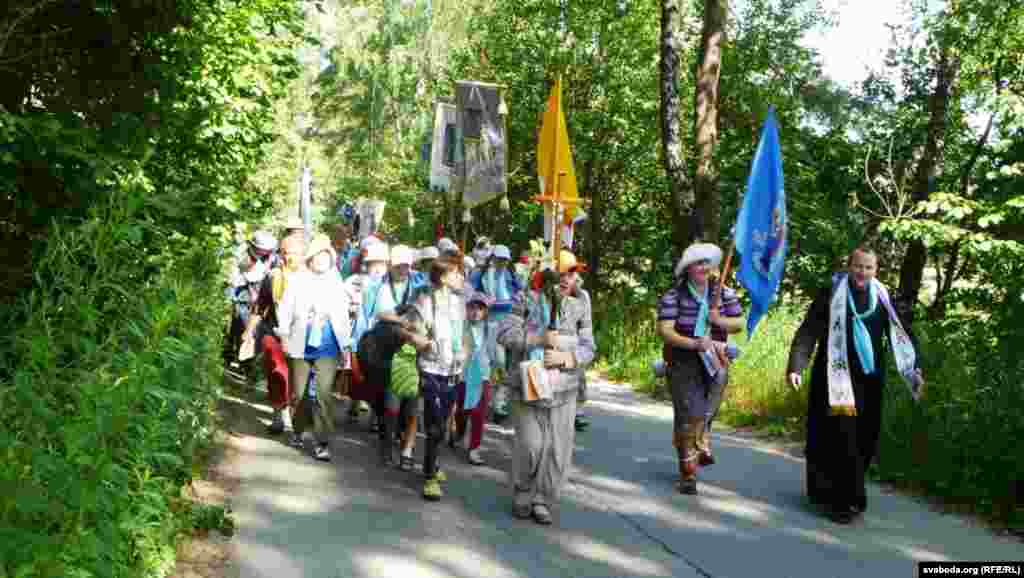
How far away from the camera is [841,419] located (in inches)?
297

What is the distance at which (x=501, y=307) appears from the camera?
11766 millimetres

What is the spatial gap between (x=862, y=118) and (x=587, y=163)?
250 inches

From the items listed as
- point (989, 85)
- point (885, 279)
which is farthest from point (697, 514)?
point (885, 279)

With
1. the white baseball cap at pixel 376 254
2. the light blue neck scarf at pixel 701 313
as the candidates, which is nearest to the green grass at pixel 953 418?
the light blue neck scarf at pixel 701 313

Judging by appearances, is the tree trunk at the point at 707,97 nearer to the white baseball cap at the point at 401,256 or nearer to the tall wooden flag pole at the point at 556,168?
the tall wooden flag pole at the point at 556,168

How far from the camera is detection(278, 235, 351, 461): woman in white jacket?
352 inches

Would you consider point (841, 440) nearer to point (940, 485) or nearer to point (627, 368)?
point (940, 485)

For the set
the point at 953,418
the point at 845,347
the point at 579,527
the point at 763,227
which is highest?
the point at 763,227

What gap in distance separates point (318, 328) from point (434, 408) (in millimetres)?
1769

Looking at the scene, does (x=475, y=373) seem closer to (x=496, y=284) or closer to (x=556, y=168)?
(x=556, y=168)

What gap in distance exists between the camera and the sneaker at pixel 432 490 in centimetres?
763

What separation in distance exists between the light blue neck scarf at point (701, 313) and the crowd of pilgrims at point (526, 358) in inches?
0.4

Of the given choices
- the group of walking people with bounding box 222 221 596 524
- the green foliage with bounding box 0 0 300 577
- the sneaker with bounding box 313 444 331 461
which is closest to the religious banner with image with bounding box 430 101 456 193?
the group of walking people with bounding box 222 221 596 524

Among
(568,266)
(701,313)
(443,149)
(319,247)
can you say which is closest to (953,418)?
(701,313)
